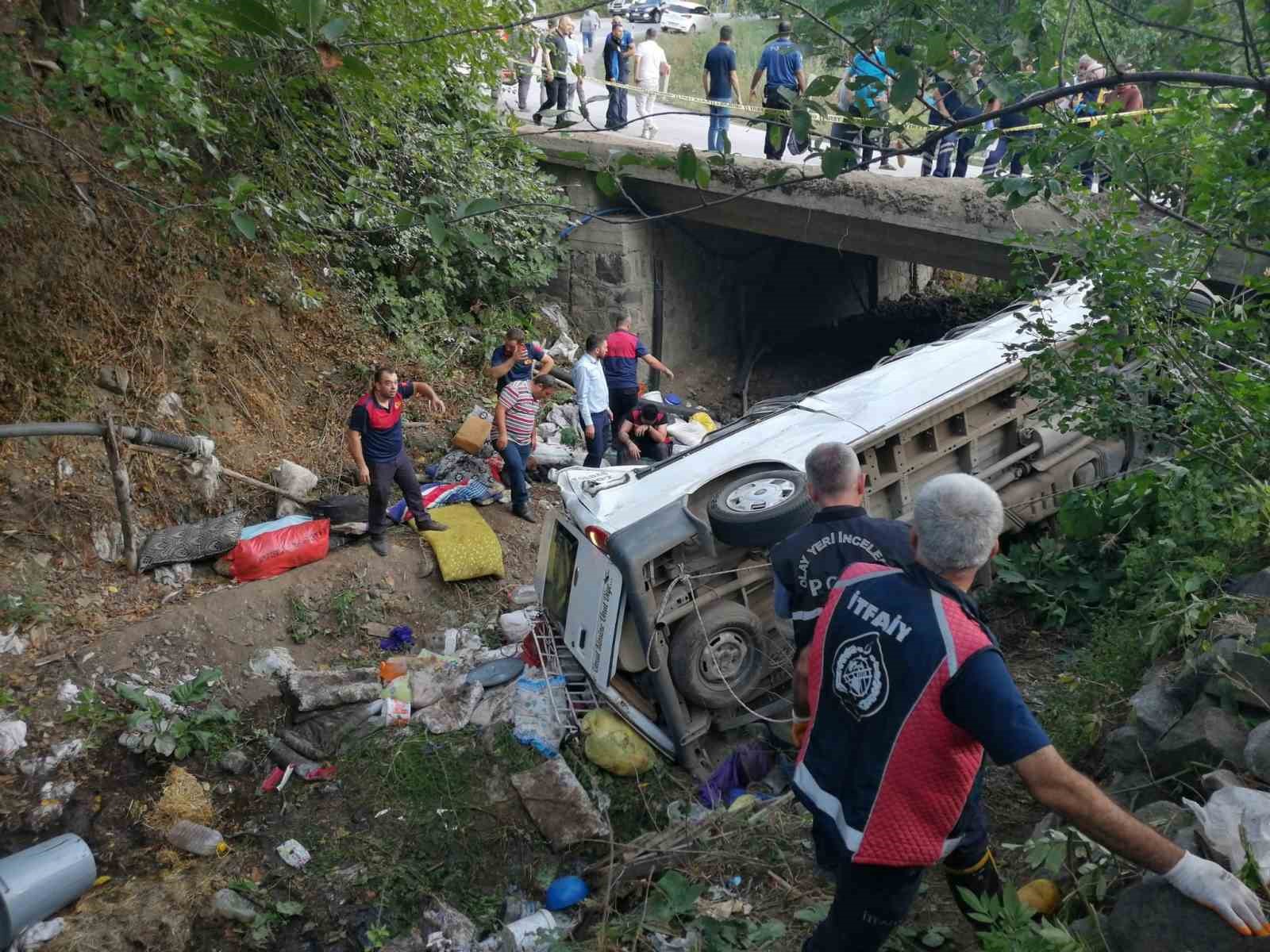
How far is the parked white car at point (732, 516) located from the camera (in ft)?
16.9

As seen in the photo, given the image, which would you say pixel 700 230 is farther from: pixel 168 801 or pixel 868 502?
pixel 168 801

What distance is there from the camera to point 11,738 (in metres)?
5.83

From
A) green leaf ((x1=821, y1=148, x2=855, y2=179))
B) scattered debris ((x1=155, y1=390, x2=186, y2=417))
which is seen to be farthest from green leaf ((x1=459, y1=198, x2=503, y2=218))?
scattered debris ((x1=155, y1=390, x2=186, y2=417))

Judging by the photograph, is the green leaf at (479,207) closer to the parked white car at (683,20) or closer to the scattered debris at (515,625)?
the scattered debris at (515,625)

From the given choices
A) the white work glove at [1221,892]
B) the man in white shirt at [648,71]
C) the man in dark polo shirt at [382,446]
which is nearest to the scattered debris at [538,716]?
the man in dark polo shirt at [382,446]

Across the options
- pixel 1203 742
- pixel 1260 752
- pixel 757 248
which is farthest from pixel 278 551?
pixel 757 248

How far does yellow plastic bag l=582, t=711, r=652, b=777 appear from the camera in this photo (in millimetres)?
5262

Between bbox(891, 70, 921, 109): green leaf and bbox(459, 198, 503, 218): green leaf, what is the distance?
1.21 meters

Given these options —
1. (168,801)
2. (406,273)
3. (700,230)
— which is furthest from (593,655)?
(700,230)

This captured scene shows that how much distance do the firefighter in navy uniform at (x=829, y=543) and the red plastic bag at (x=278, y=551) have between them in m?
4.88

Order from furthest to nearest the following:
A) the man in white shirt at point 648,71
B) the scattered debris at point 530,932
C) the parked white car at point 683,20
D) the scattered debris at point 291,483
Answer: the parked white car at point 683,20, the man in white shirt at point 648,71, the scattered debris at point 291,483, the scattered debris at point 530,932

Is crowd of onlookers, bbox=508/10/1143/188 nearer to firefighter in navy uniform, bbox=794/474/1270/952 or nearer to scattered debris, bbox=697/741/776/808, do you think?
firefighter in navy uniform, bbox=794/474/1270/952

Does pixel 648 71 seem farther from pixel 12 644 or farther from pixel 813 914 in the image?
pixel 813 914

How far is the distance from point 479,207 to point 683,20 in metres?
28.3
